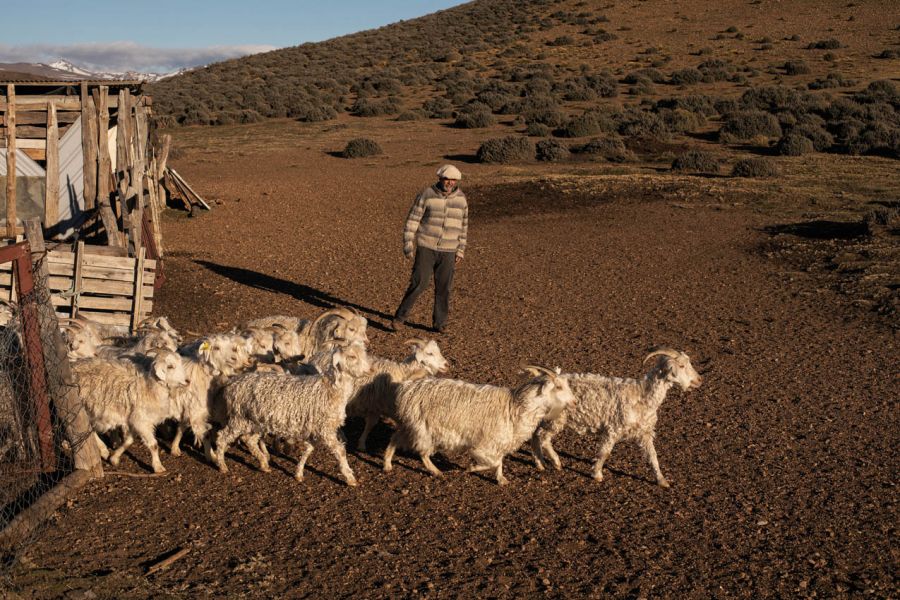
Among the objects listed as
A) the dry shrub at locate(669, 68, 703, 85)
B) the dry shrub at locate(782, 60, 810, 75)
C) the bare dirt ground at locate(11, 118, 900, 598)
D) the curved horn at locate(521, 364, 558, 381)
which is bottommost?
the bare dirt ground at locate(11, 118, 900, 598)

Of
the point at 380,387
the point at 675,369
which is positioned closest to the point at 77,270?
the point at 380,387

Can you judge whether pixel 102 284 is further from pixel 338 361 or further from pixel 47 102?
pixel 338 361

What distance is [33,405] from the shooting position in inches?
259

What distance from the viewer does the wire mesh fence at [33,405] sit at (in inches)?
251

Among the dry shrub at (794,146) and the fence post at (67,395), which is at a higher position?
the dry shrub at (794,146)

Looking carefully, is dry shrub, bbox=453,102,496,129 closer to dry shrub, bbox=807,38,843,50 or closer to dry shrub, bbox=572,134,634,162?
dry shrub, bbox=572,134,634,162

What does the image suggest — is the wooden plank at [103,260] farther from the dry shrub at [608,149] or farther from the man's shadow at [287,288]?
the dry shrub at [608,149]

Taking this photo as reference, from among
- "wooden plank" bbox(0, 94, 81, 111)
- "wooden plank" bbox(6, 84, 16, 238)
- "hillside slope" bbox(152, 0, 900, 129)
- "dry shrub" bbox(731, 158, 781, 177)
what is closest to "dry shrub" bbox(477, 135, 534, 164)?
"dry shrub" bbox(731, 158, 781, 177)

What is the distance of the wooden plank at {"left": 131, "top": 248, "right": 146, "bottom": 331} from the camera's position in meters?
11.0

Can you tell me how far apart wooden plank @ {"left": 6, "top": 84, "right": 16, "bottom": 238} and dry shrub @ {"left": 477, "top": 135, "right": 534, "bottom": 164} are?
1789 cm

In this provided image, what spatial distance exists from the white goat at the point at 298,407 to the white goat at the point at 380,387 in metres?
0.50

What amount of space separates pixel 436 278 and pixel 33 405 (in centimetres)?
585

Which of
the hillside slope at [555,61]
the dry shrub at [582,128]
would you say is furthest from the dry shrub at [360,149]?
the hillside slope at [555,61]

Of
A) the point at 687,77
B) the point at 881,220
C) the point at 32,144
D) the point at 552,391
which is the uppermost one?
the point at 687,77
